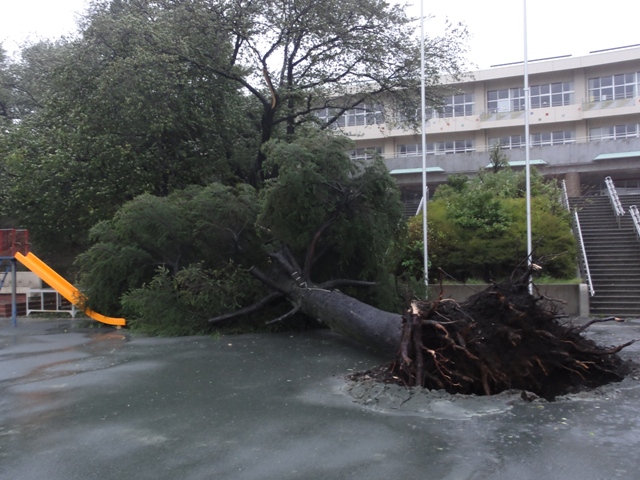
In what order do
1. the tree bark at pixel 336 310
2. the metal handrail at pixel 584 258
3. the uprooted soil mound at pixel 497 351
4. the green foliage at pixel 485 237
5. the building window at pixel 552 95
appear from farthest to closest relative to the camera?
the building window at pixel 552 95, the green foliage at pixel 485 237, the metal handrail at pixel 584 258, the tree bark at pixel 336 310, the uprooted soil mound at pixel 497 351

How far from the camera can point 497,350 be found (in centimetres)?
769

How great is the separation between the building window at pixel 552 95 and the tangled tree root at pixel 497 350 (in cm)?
3995

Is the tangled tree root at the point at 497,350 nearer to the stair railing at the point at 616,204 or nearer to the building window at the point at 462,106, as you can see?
the stair railing at the point at 616,204

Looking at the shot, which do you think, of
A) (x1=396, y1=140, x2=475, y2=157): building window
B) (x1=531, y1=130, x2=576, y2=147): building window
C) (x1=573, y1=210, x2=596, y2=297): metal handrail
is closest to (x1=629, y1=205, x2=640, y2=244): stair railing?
(x1=573, y1=210, x2=596, y2=297): metal handrail

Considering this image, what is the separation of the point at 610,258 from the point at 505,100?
29.7 meters

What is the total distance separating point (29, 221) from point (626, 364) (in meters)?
20.1

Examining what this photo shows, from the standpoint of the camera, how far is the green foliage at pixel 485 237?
16922 mm

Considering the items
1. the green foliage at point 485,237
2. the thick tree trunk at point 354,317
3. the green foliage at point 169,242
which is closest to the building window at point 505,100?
the green foliage at point 485,237

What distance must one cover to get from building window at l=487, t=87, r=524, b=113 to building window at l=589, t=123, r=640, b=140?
556 cm

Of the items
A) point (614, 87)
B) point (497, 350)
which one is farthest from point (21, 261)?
point (614, 87)

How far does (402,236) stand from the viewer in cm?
1378

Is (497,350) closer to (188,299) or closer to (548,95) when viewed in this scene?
(188,299)

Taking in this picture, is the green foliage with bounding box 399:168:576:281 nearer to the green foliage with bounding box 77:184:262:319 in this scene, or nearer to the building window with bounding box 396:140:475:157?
the green foliage with bounding box 77:184:262:319

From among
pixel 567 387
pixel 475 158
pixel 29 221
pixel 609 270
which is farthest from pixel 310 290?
pixel 475 158
